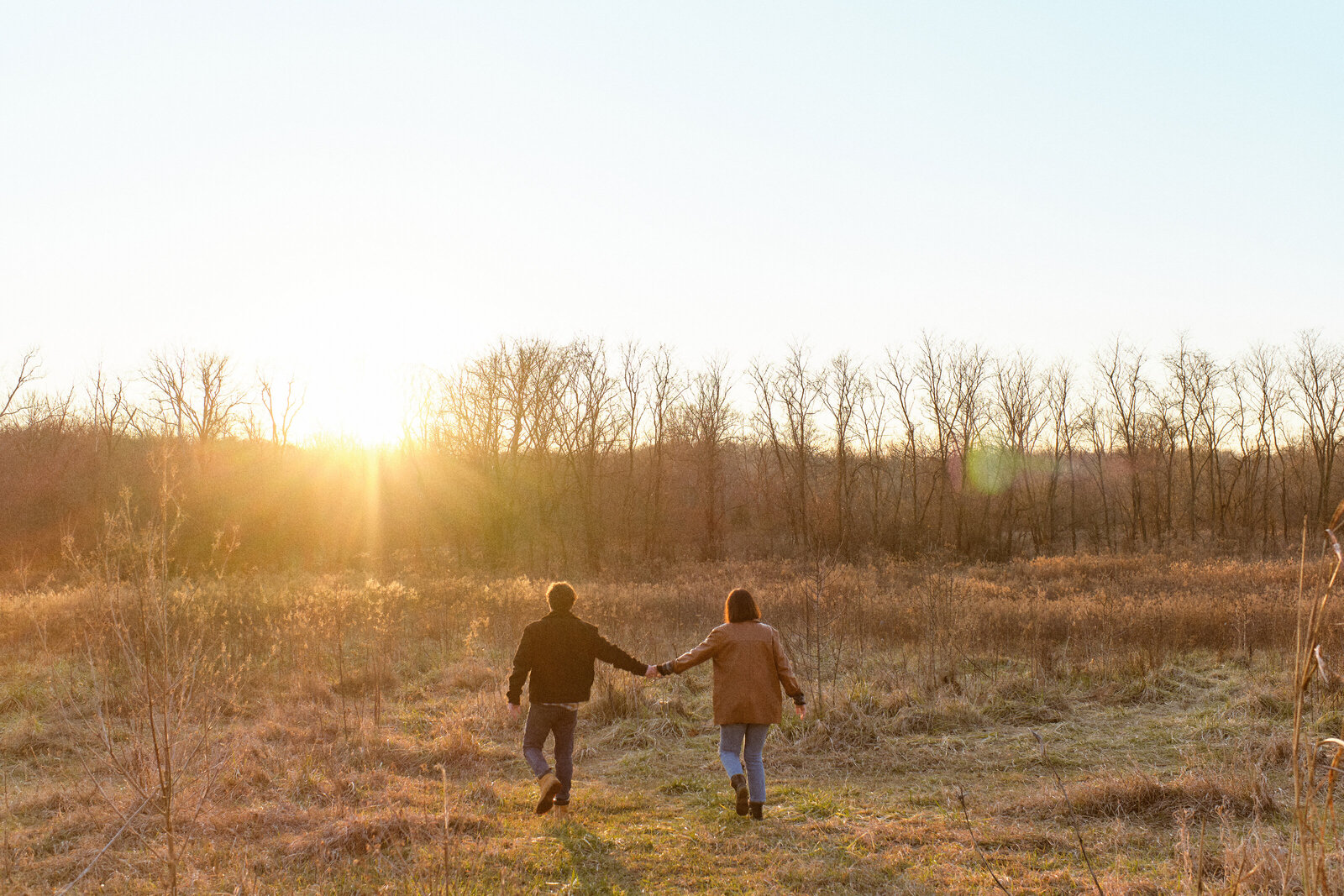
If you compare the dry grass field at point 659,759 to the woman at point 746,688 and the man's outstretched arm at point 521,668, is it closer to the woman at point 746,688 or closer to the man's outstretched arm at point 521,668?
the woman at point 746,688

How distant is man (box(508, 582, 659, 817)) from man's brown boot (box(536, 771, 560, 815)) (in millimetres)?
104

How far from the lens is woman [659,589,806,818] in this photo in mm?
6117

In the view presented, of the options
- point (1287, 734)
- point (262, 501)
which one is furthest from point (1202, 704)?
point (262, 501)

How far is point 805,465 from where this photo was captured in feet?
140

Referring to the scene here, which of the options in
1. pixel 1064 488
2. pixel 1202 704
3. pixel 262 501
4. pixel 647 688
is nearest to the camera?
pixel 1202 704

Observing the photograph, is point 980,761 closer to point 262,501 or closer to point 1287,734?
point 1287,734

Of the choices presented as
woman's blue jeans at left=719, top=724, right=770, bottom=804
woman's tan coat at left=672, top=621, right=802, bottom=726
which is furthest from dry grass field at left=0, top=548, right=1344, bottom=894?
woman's tan coat at left=672, top=621, right=802, bottom=726

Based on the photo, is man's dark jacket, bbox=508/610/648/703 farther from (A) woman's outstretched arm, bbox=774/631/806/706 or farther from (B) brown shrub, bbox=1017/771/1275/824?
(B) brown shrub, bbox=1017/771/1275/824

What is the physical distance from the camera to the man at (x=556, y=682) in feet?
20.3

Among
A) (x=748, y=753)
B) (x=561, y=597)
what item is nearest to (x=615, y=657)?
(x=561, y=597)

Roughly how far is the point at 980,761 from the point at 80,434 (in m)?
45.0

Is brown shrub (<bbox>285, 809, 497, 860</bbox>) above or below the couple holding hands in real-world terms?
below

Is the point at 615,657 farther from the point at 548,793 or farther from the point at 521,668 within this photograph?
the point at 548,793

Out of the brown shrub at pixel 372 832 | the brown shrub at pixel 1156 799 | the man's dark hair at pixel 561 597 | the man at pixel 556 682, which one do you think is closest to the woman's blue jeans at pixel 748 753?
the man at pixel 556 682
